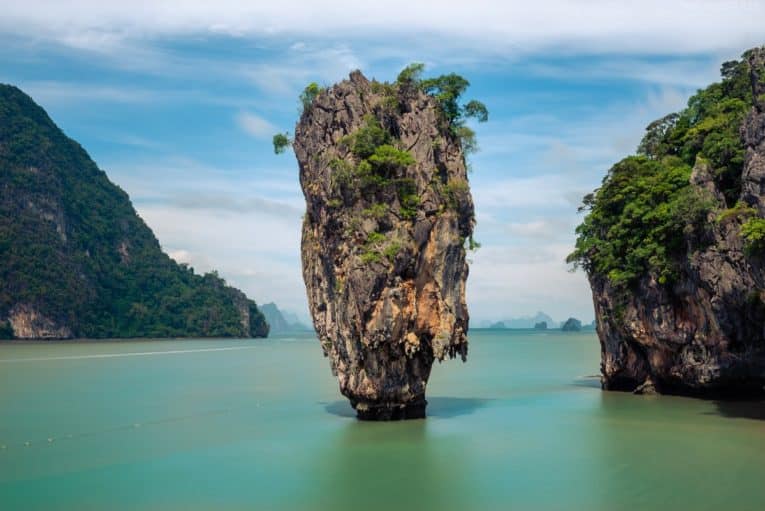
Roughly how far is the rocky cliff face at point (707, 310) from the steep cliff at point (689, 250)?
0.12ft

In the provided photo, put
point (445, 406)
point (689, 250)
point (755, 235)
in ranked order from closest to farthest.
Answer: point (755, 235) < point (689, 250) < point (445, 406)

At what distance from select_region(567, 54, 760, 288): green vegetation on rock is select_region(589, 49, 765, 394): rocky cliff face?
403 mm

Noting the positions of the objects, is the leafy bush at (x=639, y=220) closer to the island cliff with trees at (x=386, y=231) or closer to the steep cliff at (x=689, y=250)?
the steep cliff at (x=689, y=250)

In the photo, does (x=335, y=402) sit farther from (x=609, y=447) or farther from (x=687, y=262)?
(x=687, y=262)

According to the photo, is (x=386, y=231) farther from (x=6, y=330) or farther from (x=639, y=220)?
(x=6, y=330)

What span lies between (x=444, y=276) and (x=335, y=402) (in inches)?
358

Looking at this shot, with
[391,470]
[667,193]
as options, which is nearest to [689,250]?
[667,193]

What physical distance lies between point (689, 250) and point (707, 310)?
201cm

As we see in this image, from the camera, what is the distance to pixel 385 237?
1958 cm

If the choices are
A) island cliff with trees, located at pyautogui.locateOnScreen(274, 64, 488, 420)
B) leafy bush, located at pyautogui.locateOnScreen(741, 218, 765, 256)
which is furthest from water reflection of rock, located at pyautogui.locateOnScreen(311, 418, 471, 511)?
leafy bush, located at pyautogui.locateOnScreen(741, 218, 765, 256)

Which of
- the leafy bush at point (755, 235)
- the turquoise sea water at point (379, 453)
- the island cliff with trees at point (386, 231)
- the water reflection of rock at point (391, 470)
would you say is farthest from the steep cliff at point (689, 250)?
the water reflection of rock at point (391, 470)

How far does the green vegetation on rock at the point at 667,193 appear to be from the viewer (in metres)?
22.1

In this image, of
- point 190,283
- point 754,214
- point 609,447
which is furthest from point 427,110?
point 190,283

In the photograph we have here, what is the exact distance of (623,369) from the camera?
28.4 meters
